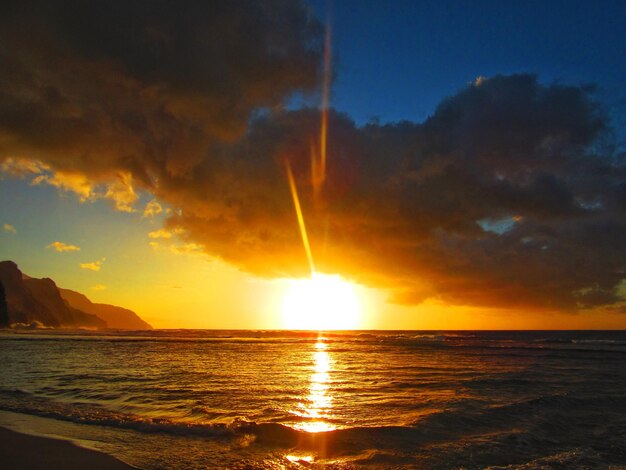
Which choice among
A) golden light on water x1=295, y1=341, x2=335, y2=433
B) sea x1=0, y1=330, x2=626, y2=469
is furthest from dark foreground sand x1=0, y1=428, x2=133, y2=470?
golden light on water x1=295, y1=341, x2=335, y2=433

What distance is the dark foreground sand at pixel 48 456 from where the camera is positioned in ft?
27.0

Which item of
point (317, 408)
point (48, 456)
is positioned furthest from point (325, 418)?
point (48, 456)

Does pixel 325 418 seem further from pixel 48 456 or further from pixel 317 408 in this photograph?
pixel 48 456

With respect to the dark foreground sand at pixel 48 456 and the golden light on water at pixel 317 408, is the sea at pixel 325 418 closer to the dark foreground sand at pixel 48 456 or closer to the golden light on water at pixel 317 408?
the golden light on water at pixel 317 408

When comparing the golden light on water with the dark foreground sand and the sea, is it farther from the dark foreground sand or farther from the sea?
the dark foreground sand

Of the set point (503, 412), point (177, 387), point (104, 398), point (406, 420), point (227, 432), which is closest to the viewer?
point (227, 432)

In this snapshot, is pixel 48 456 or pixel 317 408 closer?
pixel 48 456

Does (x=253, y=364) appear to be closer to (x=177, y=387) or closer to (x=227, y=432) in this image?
(x=177, y=387)

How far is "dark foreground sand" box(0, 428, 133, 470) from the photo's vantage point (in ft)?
27.0

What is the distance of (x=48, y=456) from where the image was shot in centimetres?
877

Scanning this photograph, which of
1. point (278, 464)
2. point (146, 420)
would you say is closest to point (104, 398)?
point (146, 420)

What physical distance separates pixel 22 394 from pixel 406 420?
1519 centimetres

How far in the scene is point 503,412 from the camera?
577 inches

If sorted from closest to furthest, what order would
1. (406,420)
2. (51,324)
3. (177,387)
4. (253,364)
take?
(406,420)
(177,387)
(253,364)
(51,324)
